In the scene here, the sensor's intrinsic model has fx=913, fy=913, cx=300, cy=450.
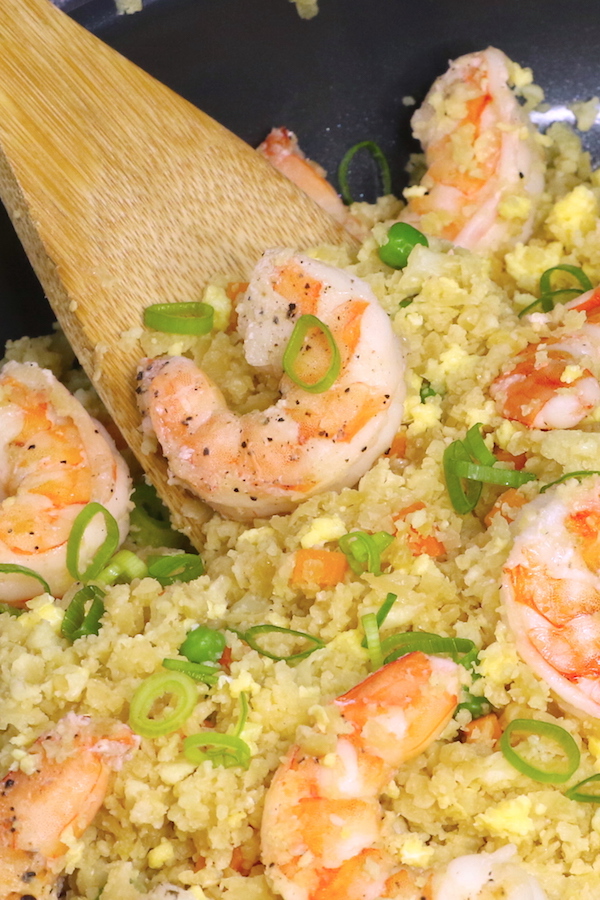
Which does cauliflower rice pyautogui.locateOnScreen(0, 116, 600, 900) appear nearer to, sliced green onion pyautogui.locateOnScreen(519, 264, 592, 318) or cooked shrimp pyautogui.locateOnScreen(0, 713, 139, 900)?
cooked shrimp pyautogui.locateOnScreen(0, 713, 139, 900)

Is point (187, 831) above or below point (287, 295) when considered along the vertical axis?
below

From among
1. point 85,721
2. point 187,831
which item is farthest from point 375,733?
point 85,721

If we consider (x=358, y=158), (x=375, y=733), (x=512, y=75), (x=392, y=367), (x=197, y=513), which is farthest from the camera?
(x=358, y=158)

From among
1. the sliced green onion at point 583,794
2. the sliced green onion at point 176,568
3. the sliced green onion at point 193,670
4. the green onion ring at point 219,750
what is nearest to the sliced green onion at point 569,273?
the sliced green onion at point 176,568

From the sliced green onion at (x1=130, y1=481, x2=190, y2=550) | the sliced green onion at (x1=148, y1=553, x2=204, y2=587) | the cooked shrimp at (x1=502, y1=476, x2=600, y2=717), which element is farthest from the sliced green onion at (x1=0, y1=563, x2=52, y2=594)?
the cooked shrimp at (x1=502, y1=476, x2=600, y2=717)

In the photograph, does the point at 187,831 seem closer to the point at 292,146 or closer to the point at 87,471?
the point at 87,471

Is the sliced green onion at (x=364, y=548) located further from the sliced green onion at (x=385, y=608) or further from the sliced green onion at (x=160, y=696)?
the sliced green onion at (x=160, y=696)
